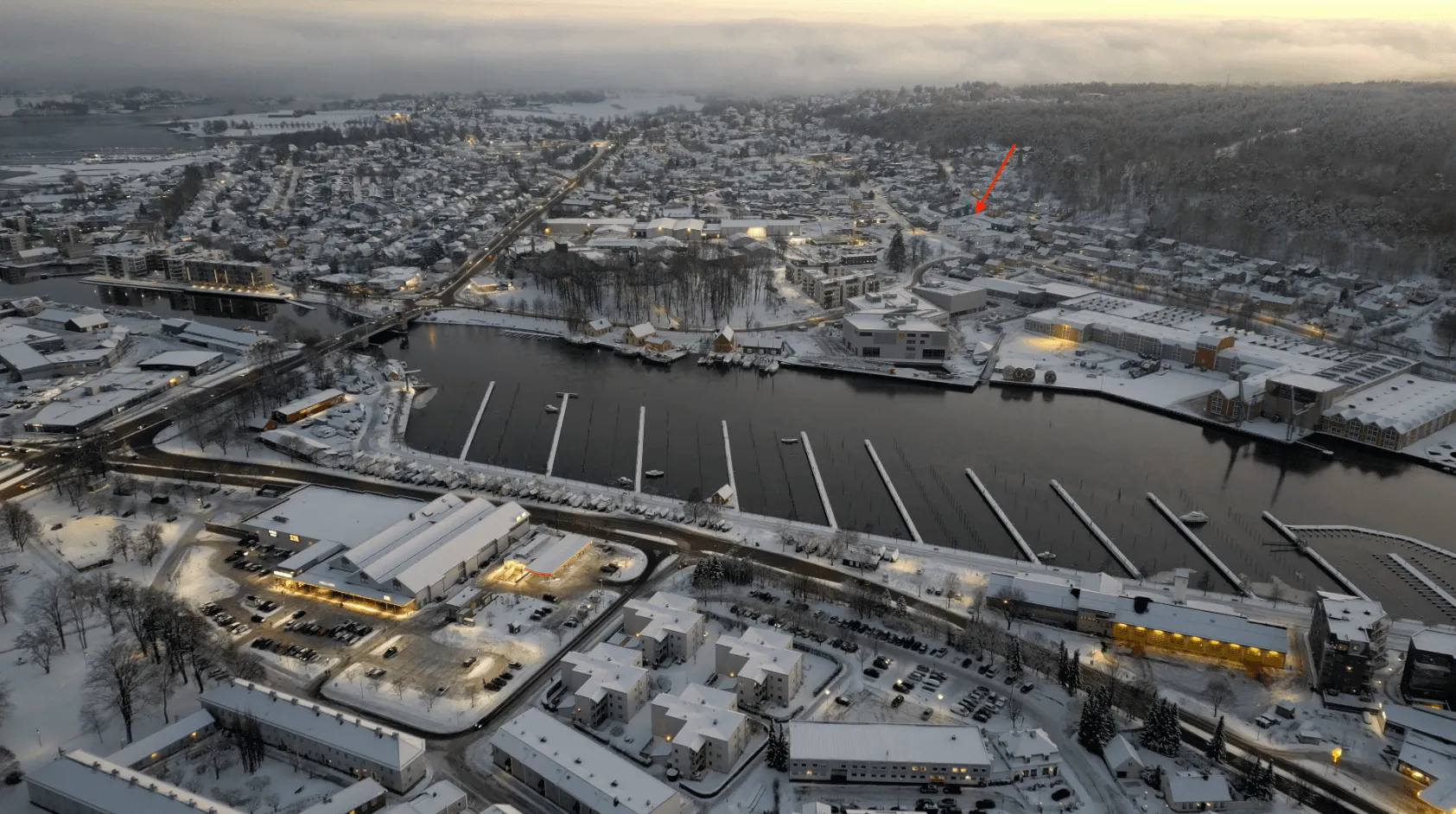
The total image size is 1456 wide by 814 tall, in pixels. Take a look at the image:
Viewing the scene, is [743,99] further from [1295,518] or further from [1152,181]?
[1295,518]

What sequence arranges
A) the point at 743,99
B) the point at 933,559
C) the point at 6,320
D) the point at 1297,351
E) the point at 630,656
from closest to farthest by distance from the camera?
the point at 630,656 < the point at 933,559 < the point at 1297,351 < the point at 6,320 < the point at 743,99

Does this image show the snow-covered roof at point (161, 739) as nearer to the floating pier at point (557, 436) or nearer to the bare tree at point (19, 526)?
the bare tree at point (19, 526)

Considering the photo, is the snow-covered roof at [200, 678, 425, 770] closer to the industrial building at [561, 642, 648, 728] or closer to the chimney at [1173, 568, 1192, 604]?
the industrial building at [561, 642, 648, 728]

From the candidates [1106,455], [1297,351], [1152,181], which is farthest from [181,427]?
[1152,181]

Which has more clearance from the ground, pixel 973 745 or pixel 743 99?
pixel 743 99

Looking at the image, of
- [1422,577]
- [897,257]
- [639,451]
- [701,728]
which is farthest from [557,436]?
[897,257]

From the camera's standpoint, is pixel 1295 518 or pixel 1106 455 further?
pixel 1106 455

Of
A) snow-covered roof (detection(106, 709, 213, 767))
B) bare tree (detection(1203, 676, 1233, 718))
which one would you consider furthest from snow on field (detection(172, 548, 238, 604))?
bare tree (detection(1203, 676, 1233, 718))
